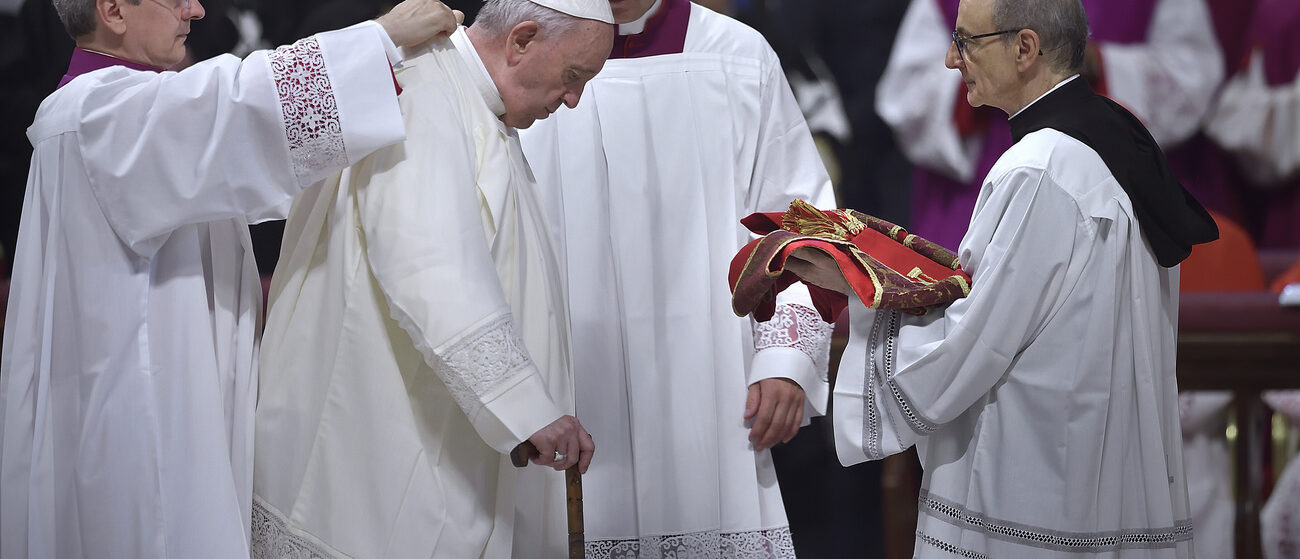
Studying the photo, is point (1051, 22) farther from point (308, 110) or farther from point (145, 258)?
point (145, 258)

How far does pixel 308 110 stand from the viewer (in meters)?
2.39

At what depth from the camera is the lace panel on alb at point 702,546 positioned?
3.05 metres

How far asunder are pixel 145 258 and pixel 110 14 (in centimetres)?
48

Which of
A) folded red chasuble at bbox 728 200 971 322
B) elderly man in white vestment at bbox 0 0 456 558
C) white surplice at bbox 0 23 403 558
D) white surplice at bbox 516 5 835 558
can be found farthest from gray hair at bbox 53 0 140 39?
folded red chasuble at bbox 728 200 971 322

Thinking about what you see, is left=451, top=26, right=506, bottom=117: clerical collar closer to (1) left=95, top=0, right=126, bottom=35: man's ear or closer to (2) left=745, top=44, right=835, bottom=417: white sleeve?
(1) left=95, top=0, right=126, bottom=35: man's ear

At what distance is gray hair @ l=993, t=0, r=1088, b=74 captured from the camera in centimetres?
256

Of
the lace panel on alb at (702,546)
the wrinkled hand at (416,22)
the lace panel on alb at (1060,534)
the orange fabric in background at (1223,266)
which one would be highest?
the wrinkled hand at (416,22)

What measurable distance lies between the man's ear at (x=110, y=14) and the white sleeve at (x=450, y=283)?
0.57 metres

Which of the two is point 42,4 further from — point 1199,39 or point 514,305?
point 1199,39

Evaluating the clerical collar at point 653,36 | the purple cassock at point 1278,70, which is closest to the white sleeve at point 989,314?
the clerical collar at point 653,36

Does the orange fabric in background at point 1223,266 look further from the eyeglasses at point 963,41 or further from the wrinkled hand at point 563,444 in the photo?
the wrinkled hand at point 563,444

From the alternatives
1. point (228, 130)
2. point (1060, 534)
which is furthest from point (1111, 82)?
point (228, 130)

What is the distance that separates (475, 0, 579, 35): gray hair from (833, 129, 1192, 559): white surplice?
0.82 metres

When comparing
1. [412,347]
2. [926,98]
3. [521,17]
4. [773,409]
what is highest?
[926,98]
